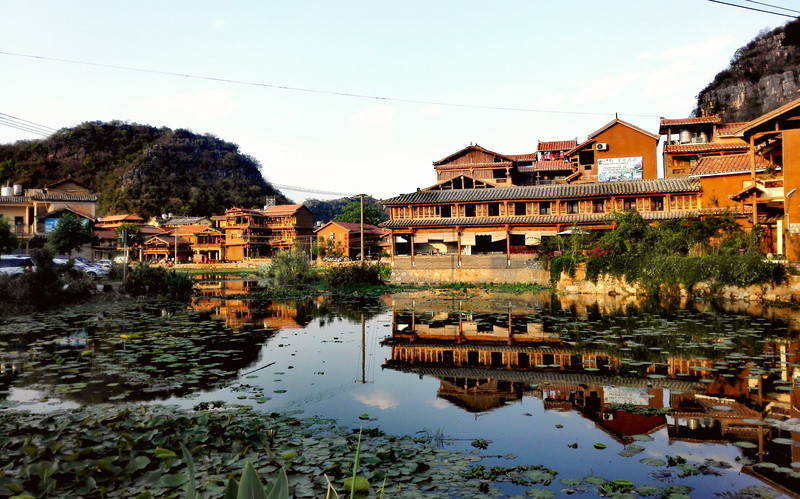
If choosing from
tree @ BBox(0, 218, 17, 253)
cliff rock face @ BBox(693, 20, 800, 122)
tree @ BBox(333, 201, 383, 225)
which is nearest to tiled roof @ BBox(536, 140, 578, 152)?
cliff rock face @ BBox(693, 20, 800, 122)

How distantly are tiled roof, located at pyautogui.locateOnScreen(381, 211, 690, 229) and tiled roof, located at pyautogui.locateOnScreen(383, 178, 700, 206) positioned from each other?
1.29 metres

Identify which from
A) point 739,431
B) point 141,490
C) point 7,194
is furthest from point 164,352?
point 7,194

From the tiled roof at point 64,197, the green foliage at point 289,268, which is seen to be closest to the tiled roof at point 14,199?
the tiled roof at point 64,197

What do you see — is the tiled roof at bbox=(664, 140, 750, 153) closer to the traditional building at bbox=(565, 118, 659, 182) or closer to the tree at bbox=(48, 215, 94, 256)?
the traditional building at bbox=(565, 118, 659, 182)

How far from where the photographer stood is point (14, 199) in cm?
4756

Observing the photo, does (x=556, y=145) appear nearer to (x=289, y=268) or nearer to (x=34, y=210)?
(x=289, y=268)

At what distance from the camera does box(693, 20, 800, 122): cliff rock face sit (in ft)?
193

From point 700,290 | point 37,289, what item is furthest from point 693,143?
point 37,289

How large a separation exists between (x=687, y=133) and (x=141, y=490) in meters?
45.8

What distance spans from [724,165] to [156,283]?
31173mm

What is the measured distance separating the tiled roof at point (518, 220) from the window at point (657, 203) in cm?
94

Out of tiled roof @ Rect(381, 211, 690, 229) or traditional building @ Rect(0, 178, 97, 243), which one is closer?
tiled roof @ Rect(381, 211, 690, 229)

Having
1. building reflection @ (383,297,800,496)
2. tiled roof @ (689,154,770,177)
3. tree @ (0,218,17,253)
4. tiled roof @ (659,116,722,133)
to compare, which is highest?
tiled roof @ (659,116,722,133)

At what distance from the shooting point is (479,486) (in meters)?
3.89
